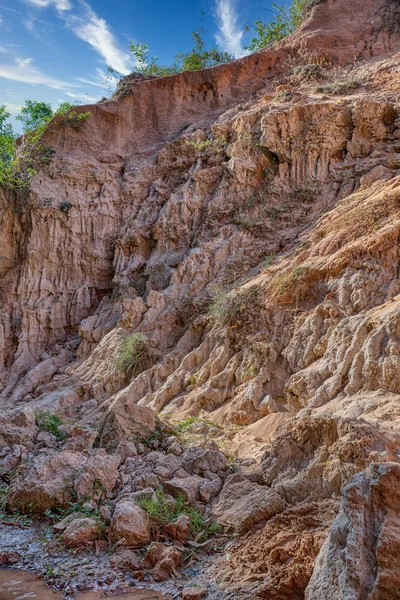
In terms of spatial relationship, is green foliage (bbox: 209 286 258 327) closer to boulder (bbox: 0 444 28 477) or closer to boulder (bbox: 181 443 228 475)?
boulder (bbox: 181 443 228 475)

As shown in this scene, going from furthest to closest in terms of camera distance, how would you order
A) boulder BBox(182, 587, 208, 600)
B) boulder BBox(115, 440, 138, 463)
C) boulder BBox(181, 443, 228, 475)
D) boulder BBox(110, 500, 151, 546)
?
boulder BBox(115, 440, 138, 463)
boulder BBox(181, 443, 228, 475)
boulder BBox(110, 500, 151, 546)
boulder BBox(182, 587, 208, 600)

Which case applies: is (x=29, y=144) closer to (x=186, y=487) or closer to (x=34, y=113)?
(x=34, y=113)

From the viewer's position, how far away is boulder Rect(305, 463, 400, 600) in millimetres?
2373

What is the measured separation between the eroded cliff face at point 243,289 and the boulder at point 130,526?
1.70 feet

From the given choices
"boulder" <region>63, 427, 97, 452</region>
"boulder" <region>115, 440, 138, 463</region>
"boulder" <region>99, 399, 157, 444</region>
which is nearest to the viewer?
"boulder" <region>115, 440, 138, 463</region>

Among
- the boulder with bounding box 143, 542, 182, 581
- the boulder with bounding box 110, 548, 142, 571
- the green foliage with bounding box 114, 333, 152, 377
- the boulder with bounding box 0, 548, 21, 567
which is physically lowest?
the boulder with bounding box 0, 548, 21, 567

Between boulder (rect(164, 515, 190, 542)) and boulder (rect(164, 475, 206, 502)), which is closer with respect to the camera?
boulder (rect(164, 515, 190, 542))

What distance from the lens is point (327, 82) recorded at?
12.9m

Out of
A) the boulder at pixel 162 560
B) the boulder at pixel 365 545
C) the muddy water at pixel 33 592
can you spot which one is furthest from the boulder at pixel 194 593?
the boulder at pixel 365 545

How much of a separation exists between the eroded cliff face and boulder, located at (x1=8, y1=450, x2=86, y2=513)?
4cm

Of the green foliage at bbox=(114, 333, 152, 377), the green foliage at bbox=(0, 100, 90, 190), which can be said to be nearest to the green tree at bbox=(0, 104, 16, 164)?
the green foliage at bbox=(0, 100, 90, 190)

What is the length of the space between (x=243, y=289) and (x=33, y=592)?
6501 millimetres

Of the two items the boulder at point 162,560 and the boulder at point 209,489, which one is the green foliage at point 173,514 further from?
the boulder at point 162,560

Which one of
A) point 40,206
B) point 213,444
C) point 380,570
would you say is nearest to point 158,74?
point 40,206
